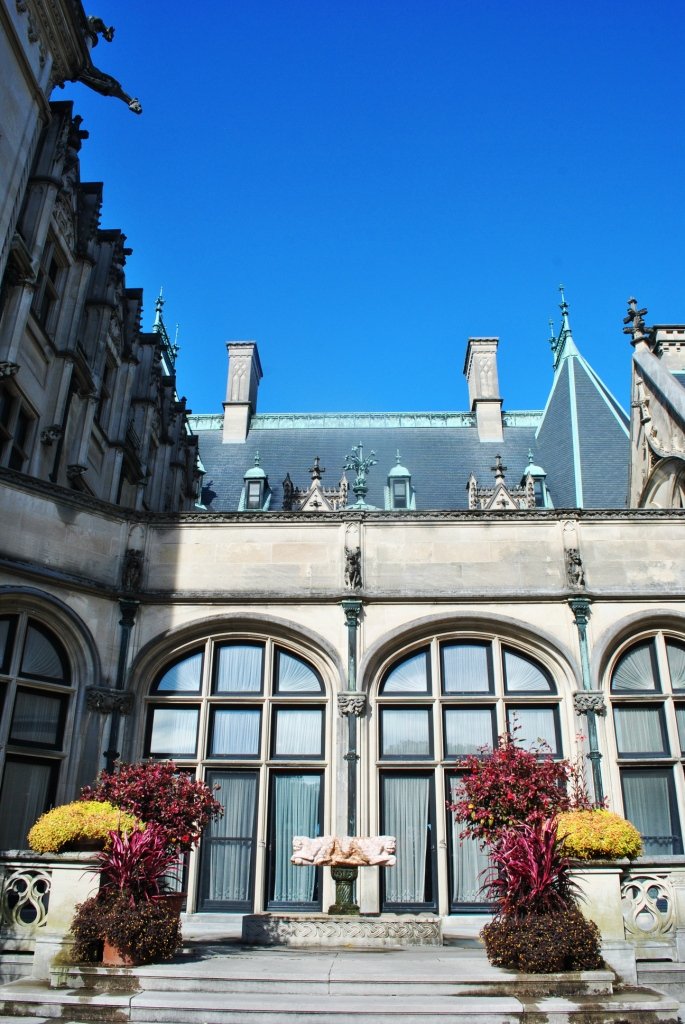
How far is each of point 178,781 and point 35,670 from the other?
12.0ft

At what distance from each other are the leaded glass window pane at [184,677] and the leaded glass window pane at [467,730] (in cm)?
362

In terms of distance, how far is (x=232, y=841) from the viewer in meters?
12.1

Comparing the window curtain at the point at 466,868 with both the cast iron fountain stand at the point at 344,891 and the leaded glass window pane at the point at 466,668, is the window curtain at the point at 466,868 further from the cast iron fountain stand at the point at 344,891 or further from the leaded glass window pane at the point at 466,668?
the cast iron fountain stand at the point at 344,891

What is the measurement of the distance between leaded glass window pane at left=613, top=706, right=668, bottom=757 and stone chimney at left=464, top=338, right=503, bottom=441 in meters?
18.2

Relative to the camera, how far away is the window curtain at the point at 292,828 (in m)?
11.9

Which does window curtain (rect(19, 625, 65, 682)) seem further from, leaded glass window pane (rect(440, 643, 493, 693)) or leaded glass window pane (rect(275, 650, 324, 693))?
leaded glass window pane (rect(440, 643, 493, 693))

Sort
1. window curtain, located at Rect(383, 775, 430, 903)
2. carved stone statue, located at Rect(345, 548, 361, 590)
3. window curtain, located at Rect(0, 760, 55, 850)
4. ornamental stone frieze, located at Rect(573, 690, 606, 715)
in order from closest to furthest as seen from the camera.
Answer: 1. window curtain, located at Rect(0, 760, 55, 850)
2. window curtain, located at Rect(383, 775, 430, 903)
3. ornamental stone frieze, located at Rect(573, 690, 606, 715)
4. carved stone statue, located at Rect(345, 548, 361, 590)

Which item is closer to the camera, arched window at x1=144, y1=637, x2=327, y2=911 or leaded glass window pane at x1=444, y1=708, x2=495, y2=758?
arched window at x1=144, y1=637, x2=327, y2=911

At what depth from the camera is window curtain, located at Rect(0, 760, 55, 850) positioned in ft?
36.6

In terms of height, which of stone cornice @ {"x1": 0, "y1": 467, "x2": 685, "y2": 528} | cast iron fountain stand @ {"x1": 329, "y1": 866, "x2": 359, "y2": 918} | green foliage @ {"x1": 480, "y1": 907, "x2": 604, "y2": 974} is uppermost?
stone cornice @ {"x1": 0, "y1": 467, "x2": 685, "y2": 528}

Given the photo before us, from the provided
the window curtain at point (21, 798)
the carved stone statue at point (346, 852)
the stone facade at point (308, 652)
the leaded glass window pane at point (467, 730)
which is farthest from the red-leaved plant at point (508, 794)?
the window curtain at point (21, 798)

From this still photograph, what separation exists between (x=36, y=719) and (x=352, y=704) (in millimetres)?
4208

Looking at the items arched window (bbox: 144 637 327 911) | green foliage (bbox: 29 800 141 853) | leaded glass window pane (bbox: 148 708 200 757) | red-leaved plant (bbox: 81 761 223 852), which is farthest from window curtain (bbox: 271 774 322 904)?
green foliage (bbox: 29 800 141 853)

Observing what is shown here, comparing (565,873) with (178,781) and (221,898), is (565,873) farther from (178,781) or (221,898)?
(221,898)
